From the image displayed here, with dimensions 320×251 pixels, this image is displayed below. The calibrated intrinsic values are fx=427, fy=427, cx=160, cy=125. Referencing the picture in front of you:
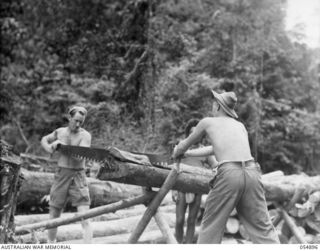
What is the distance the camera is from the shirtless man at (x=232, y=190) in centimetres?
404

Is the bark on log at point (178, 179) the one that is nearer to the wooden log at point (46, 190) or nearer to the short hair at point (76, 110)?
the short hair at point (76, 110)

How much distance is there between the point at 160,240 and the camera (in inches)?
287

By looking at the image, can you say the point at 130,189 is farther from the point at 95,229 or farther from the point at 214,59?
the point at 214,59

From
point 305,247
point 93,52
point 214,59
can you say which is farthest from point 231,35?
point 305,247

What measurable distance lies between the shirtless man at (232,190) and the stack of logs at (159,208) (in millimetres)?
1067

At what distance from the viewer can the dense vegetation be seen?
42.0ft

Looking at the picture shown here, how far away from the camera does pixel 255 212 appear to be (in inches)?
161

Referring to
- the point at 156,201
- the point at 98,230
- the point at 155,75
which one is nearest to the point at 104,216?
the point at 98,230

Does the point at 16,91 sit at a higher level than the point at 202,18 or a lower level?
lower

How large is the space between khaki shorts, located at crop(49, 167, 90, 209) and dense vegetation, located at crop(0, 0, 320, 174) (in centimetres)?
578

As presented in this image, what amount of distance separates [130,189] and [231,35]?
24.3 feet

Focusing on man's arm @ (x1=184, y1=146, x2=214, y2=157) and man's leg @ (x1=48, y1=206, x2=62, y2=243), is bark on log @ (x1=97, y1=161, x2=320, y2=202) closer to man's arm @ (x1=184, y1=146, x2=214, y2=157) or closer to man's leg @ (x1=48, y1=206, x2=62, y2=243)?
man's arm @ (x1=184, y1=146, x2=214, y2=157)

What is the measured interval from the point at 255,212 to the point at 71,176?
287 cm

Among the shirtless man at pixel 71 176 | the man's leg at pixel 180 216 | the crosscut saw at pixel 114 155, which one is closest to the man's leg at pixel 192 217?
the man's leg at pixel 180 216
